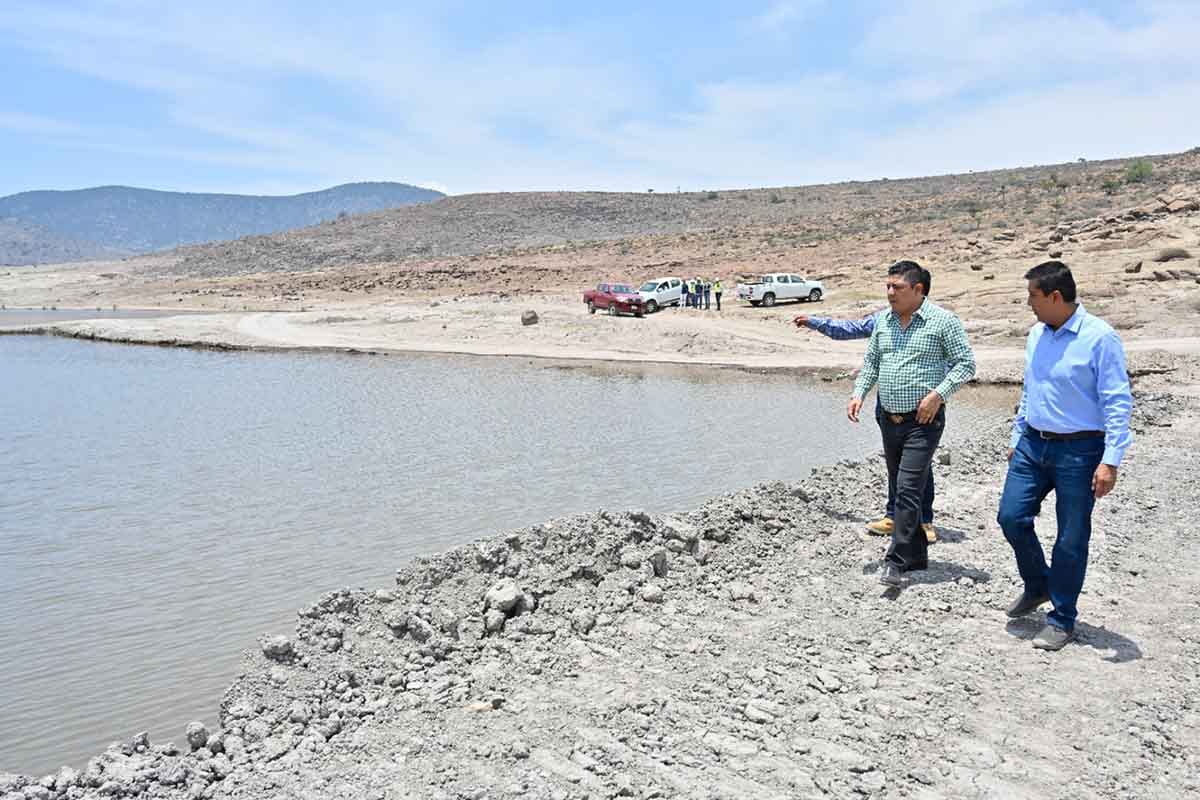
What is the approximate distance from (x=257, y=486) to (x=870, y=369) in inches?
323

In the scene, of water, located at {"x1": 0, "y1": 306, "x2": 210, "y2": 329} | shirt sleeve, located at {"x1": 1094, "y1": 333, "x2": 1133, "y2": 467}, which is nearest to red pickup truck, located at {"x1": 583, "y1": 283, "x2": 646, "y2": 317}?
water, located at {"x1": 0, "y1": 306, "x2": 210, "y2": 329}

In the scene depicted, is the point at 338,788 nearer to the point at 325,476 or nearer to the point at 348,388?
the point at 325,476

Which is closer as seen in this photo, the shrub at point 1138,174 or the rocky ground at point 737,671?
the rocky ground at point 737,671

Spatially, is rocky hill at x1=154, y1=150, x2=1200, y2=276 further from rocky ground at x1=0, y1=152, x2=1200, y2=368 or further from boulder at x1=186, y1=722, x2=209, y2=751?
boulder at x1=186, y1=722, x2=209, y2=751

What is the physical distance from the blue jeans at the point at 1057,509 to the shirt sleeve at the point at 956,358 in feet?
2.61

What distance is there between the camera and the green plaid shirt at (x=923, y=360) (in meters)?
6.18

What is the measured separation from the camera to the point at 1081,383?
5.00 m

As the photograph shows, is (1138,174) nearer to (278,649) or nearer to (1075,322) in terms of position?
(1075,322)

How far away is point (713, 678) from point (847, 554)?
2561 millimetres

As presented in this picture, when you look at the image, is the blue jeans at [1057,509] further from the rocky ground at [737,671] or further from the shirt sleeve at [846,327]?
the shirt sleeve at [846,327]

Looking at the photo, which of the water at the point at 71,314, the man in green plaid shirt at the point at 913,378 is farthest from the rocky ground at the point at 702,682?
the water at the point at 71,314

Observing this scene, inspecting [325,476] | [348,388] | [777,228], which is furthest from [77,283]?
[325,476]

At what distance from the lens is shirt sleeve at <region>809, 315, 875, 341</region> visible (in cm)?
693

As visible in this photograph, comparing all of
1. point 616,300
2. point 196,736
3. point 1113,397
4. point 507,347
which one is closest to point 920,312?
point 1113,397
